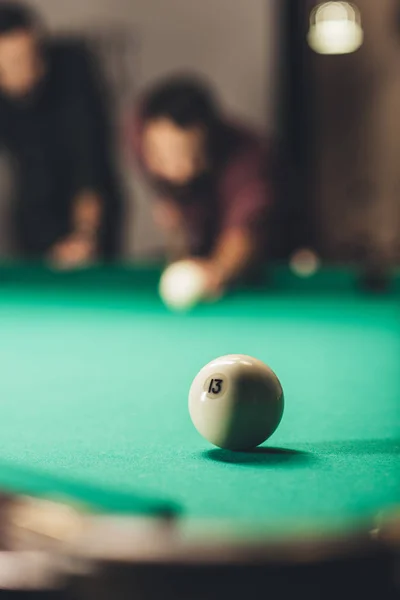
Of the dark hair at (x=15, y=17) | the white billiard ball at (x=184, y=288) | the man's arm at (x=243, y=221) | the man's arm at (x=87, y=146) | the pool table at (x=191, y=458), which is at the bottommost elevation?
the pool table at (x=191, y=458)

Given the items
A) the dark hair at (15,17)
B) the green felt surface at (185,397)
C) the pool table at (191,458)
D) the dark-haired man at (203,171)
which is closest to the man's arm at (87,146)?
the dark hair at (15,17)

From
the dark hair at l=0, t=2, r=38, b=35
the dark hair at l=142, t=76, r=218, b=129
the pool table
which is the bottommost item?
the pool table

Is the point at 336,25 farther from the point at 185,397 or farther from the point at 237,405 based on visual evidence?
the point at 237,405

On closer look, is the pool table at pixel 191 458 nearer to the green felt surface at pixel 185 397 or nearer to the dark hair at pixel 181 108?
the green felt surface at pixel 185 397

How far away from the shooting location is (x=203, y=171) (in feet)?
14.4

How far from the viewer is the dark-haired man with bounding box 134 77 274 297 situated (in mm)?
3895

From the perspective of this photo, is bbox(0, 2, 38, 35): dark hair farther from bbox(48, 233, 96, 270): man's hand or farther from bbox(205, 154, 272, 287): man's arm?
bbox(205, 154, 272, 287): man's arm

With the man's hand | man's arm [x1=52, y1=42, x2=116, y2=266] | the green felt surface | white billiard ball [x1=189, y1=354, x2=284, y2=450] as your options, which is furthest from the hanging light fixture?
white billiard ball [x1=189, y1=354, x2=284, y2=450]

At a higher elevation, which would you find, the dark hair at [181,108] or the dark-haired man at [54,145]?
the dark-haired man at [54,145]

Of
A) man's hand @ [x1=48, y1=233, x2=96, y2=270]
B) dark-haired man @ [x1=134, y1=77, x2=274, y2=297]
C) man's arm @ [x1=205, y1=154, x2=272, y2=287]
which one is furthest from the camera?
man's hand @ [x1=48, y1=233, x2=96, y2=270]

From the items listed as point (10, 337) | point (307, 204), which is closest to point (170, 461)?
point (10, 337)

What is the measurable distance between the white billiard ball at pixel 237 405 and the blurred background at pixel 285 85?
4615 millimetres

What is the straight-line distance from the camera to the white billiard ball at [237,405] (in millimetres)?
1264

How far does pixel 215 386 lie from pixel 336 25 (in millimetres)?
4266
